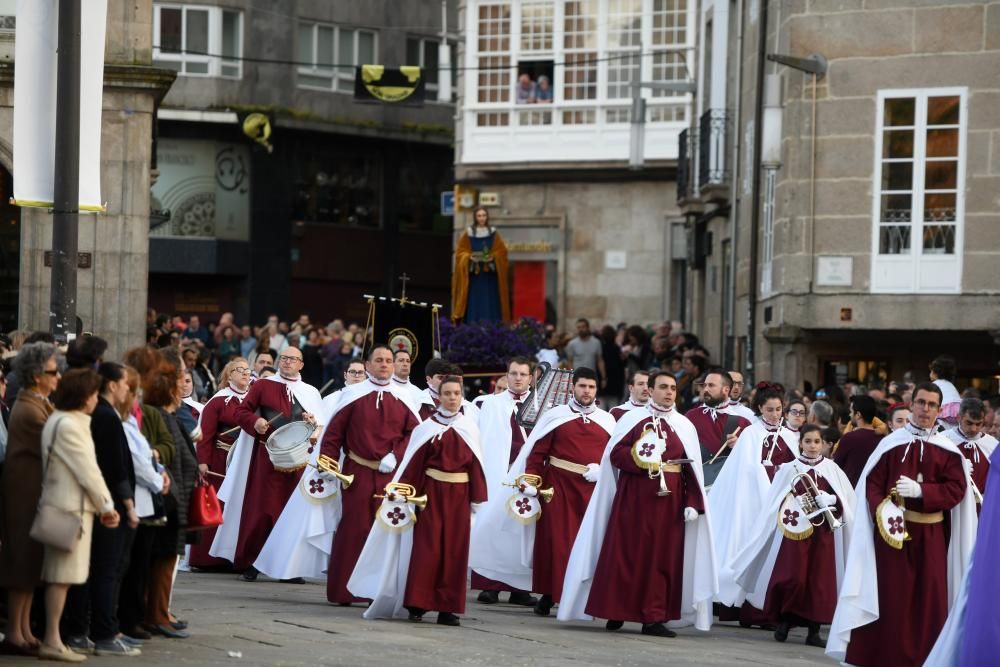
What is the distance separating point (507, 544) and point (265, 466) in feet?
8.16

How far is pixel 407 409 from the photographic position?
16484 mm

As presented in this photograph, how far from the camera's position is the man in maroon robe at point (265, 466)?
18422 millimetres

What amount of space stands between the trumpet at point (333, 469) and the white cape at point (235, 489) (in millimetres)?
2228

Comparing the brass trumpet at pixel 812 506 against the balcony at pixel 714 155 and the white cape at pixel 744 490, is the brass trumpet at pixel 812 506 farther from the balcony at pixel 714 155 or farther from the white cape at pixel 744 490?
the balcony at pixel 714 155

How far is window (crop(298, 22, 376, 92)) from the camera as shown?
46.1 metres

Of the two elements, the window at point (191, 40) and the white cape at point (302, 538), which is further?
the window at point (191, 40)

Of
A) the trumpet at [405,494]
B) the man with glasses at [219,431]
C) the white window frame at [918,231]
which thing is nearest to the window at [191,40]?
the white window frame at [918,231]

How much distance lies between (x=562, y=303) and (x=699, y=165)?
8680 mm

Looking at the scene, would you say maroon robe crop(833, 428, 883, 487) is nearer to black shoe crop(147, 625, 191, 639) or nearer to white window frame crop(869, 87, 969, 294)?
black shoe crop(147, 625, 191, 639)

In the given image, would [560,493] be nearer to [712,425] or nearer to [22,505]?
[712,425]

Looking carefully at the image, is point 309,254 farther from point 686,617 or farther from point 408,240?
point 686,617

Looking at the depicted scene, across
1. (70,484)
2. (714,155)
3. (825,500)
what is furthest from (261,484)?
(714,155)

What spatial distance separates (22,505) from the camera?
467 inches

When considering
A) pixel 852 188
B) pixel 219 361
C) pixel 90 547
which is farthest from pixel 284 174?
pixel 90 547
